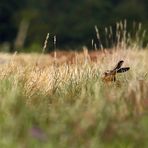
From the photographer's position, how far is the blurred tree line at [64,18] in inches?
2119

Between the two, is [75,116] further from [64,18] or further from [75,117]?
[64,18]

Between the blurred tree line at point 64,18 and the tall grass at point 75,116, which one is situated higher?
the blurred tree line at point 64,18

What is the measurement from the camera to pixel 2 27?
56.7 meters

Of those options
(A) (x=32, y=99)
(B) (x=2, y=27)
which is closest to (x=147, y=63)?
(A) (x=32, y=99)

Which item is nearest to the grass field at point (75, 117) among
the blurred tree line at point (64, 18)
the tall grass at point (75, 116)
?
the tall grass at point (75, 116)

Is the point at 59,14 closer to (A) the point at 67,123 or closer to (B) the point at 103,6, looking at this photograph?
(B) the point at 103,6

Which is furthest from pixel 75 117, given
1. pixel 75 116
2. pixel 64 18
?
pixel 64 18

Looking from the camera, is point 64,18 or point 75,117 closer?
point 75,117

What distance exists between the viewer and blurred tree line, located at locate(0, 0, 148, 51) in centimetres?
5381

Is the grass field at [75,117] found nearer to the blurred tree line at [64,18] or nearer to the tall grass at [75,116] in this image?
the tall grass at [75,116]

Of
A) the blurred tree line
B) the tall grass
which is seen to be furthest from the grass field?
the blurred tree line

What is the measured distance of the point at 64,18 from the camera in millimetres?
67500

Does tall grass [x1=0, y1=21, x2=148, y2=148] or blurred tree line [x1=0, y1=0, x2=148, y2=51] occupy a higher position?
blurred tree line [x1=0, y1=0, x2=148, y2=51]

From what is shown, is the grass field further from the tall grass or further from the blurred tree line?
the blurred tree line
